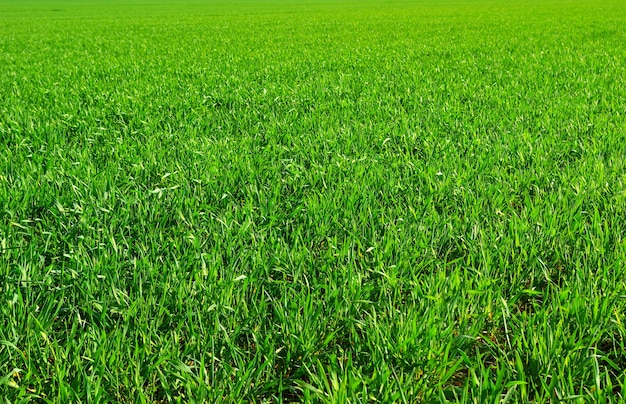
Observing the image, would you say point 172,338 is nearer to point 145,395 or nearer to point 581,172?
point 145,395

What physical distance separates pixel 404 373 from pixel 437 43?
13.7 m

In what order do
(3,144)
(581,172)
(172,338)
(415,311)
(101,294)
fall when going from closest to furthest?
(172,338) → (415,311) → (101,294) → (581,172) → (3,144)

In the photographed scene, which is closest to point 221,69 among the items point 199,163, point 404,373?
point 199,163

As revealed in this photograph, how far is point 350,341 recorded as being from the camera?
6.10ft

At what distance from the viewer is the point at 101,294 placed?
209 cm

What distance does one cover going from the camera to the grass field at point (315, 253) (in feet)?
5.56

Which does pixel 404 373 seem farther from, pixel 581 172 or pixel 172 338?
pixel 581 172

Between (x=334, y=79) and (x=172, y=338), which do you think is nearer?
(x=172, y=338)

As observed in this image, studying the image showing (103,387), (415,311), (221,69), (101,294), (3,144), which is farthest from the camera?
(221,69)

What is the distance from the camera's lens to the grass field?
1694 millimetres

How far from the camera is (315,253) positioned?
2514 mm

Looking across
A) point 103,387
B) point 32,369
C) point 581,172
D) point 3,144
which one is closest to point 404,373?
point 103,387

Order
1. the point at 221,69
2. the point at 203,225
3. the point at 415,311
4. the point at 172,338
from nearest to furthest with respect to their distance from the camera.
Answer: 1. the point at 172,338
2. the point at 415,311
3. the point at 203,225
4. the point at 221,69

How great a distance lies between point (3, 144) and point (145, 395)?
3.47 metres
